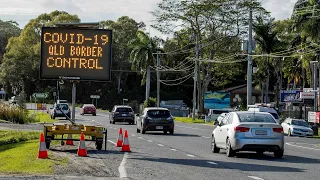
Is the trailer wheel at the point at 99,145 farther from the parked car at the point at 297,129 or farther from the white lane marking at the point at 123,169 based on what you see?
the parked car at the point at 297,129

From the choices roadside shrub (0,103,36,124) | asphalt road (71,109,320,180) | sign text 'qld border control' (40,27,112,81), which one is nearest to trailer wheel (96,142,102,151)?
asphalt road (71,109,320,180)

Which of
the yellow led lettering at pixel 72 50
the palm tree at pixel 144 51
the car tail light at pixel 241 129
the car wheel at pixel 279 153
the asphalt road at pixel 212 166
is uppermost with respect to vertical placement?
the palm tree at pixel 144 51

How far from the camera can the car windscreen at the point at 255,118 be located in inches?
775

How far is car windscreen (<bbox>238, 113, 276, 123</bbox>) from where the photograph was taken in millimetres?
19688

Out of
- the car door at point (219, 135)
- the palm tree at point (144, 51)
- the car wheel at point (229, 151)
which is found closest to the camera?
the car wheel at point (229, 151)

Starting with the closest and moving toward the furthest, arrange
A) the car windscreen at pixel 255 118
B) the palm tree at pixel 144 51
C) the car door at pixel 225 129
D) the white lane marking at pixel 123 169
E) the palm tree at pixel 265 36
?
the white lane marking at pixel 123 169, the car windscreen at pixel 255 118, the car door at pixel 225 129, the palm tree at pixel 265 36, the palm tree at pixel 144 51

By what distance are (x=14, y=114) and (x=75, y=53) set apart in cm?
2942

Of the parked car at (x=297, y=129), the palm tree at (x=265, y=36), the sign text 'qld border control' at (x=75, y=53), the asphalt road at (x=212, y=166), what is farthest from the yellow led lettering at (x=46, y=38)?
the palm tree at (x=265, y=36)

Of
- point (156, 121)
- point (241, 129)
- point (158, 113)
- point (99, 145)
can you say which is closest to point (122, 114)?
point (158, 113)

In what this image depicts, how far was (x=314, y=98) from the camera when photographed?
49656mm

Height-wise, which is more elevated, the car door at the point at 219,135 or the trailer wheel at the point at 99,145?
the car door at the point at 219,135

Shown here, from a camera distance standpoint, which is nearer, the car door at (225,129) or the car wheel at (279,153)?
the car wheel at (279,153)

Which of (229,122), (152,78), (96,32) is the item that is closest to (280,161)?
(229,122)

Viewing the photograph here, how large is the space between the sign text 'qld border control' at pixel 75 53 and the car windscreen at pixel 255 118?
4677mm
